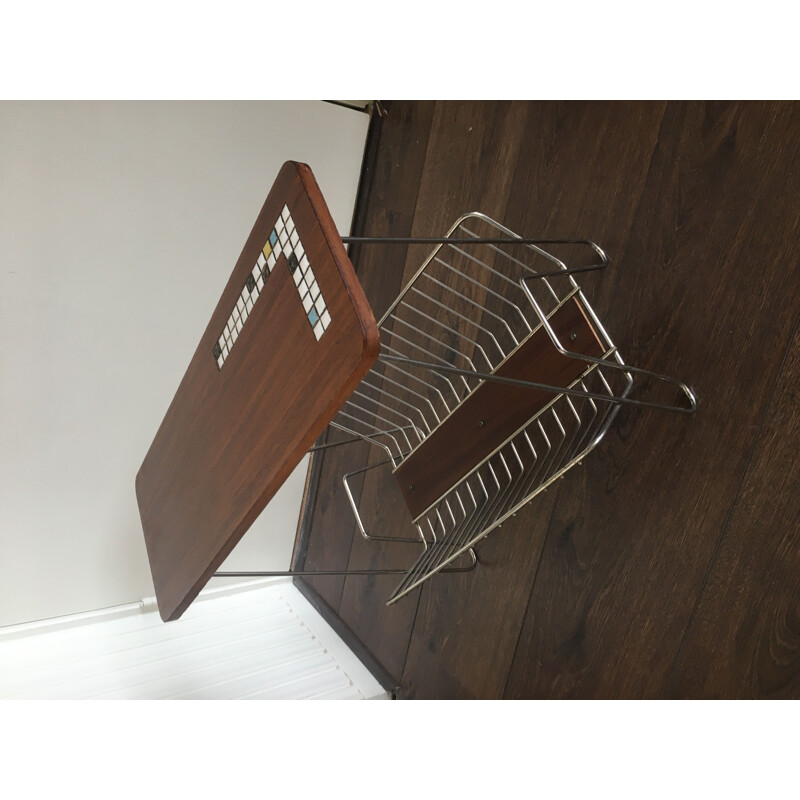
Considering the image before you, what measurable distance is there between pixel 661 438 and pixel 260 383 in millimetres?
635

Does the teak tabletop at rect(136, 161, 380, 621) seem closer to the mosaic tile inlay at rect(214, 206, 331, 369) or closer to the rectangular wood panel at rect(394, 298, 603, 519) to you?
the mosaic tile inlay at rect(214, 206, 331, 369)

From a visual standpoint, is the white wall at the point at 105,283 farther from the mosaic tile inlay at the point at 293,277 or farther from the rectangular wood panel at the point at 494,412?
the rectangular wood panel at the point at 494,412

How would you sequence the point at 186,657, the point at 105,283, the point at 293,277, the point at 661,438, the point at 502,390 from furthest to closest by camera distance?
the point at 186,657 → the point at 105,283 → the point at 502,390 → the point at 661,438 → the point at 293,277

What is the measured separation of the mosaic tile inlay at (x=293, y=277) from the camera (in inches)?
32.1

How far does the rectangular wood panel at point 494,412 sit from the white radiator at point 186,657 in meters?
0.66

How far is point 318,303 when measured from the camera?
0.81m

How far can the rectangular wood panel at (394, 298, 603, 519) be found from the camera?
1.08 meters

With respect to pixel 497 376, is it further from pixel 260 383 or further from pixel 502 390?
pixel 260 383

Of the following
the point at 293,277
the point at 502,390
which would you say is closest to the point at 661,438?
the point at 502,390

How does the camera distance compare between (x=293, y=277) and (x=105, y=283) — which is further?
(x=105, y=283)

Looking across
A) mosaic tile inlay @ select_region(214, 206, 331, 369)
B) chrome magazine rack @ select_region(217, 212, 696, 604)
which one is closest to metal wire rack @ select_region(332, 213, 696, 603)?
chrome magazine rack @ select_region(217, 212, 696, 604)

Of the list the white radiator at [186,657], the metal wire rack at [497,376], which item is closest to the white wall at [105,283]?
the white radiator at [186,657]

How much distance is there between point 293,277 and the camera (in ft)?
2.92

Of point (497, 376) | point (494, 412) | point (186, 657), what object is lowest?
point (186, 657)
